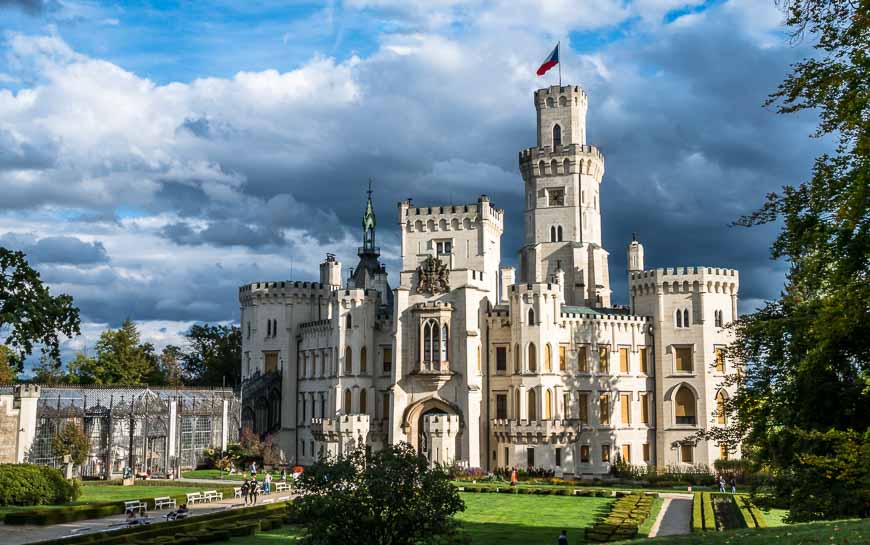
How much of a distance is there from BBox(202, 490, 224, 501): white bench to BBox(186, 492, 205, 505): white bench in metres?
0.24

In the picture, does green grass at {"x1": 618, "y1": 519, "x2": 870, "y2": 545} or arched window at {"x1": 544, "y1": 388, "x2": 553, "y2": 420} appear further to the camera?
arched window at {"x1": 544, "y1": 388, "x2": 553, "y2": 420}

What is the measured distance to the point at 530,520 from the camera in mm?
41156

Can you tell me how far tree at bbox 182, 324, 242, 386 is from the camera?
311ft

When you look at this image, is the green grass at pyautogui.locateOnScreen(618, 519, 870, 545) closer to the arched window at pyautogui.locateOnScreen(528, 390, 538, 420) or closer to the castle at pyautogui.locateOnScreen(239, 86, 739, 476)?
the castle at pyautogui.locateOnScreen(239, 86, 739, 476)

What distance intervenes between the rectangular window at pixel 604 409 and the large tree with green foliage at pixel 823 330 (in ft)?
106

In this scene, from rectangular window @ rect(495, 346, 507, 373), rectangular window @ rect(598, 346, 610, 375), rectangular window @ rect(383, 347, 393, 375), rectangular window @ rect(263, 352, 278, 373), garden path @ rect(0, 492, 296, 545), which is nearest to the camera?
garden path @ rect(0, 492, 296, 545)

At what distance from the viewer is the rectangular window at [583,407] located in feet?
229

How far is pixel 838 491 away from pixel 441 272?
42.6 meters

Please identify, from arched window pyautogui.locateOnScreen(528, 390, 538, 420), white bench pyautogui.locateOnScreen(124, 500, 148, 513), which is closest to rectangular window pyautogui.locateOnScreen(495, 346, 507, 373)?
arched window pyautogui.locateOnScreen(528, 390, 538, 420)

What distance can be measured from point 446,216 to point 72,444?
31198 mm

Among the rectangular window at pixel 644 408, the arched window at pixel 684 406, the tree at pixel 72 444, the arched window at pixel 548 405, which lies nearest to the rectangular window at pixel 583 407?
the arched window at pixel 548 405

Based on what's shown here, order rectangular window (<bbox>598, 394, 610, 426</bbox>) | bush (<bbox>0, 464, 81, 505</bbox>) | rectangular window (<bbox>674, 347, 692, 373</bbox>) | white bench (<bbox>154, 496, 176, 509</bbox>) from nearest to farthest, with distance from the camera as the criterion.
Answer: bush (<bbox>0, 464, 81, 505</bbox>) < white bench (<bbox>154, 496, 176, 509</bbox>) < rectangular window (<bbox>598, 394, 610, 426</bbox>) < rectangular window (<bbox>674, 347, 692, 373</bbox>)

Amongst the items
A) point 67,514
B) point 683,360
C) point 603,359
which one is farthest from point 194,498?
point 683,360

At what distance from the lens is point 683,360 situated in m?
71.8
